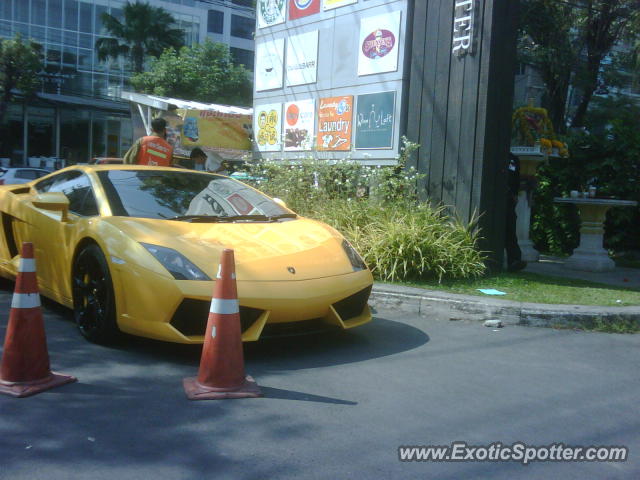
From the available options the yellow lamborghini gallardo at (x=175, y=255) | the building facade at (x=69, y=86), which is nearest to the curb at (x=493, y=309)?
the yellow lamborghini gallardo at (x=175, y=255)

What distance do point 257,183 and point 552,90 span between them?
1508 cm

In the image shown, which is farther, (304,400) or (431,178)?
(431,178)

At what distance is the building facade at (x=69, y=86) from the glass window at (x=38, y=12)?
56mm

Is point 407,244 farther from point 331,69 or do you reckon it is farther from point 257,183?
point 331,69

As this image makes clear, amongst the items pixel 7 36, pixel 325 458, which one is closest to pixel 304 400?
pixel 325 458

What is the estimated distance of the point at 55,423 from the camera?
10.5ft

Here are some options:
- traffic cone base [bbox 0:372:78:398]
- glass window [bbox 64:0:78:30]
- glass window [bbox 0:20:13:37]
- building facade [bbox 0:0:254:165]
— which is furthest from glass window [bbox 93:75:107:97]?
traffic cone base [bbox 0:372:78:398]

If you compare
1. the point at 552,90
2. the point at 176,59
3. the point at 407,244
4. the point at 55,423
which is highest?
the point at 176,59

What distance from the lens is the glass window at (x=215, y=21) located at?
46031mm

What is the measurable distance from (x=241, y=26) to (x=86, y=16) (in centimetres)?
1166

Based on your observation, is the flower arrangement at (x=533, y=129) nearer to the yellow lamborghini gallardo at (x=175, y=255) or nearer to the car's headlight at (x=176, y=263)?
the yellow lamborghini gallardo at (x=175, y=255)

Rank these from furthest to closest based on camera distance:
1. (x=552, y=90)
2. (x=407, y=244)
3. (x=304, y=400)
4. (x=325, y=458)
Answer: (x=552, y=90), (x=407, y=244), (x=304, y=400), (x=325, y=458)

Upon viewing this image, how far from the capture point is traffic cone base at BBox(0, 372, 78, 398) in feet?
11.7

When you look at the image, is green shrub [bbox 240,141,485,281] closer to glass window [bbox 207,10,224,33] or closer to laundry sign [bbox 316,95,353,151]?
laundry sign [bbox 316,95,353,151]
